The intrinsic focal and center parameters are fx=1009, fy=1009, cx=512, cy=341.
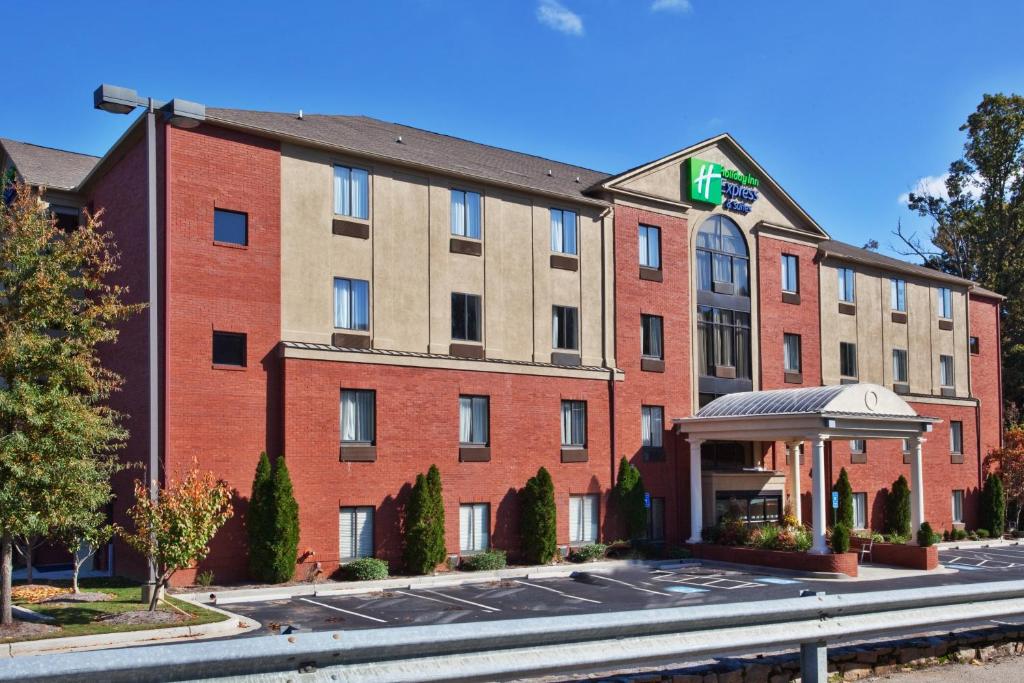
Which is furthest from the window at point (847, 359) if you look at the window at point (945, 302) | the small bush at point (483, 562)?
the small bush at point (483, 562)

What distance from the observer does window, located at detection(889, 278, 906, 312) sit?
152 ft

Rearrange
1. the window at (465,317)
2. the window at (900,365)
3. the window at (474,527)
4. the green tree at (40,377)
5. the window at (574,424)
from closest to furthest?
1. the green tree at (40,377)
2. the window at (474,527)
3. the window at (465,317)
4. the window at (574,424)
5. the window at (900,365)

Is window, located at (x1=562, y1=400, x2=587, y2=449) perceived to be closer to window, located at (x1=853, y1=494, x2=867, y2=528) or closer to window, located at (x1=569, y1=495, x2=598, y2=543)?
window, located at (x1=569, y1=495, x2=598, y2=543)

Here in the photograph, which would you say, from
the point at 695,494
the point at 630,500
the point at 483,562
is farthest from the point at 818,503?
the point at 483,562

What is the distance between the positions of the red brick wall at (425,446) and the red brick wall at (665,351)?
1454 mm

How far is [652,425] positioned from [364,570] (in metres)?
13.1

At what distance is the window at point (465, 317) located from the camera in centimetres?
3083

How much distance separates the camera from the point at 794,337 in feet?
136

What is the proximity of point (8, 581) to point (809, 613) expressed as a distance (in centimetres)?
1566

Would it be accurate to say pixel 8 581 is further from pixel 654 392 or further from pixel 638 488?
pixel 654 392

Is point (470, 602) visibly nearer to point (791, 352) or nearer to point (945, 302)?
point (791, 352)

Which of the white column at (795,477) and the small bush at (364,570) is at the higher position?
the white column at (795,477)

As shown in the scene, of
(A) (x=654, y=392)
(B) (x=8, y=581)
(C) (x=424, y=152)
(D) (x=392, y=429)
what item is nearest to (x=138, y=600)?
(B) (x=8, y=581)

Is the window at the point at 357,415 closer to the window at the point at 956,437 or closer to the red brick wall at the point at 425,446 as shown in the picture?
the red brick wall at the point at 425,446
